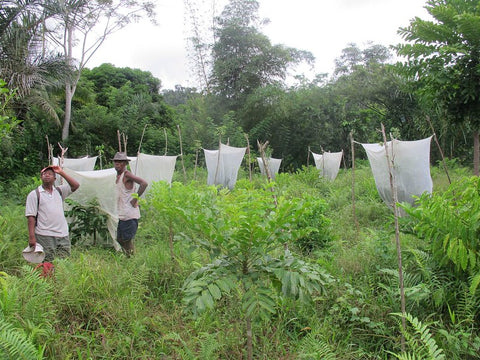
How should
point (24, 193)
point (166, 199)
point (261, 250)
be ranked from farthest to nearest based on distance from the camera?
1. point (24, 193)
2. point (166, 199)
3. point (261, 250)

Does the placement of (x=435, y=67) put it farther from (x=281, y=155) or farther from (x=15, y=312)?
(x=281, y=155)

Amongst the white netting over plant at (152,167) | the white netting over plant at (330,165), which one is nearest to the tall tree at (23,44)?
the white netting over plant at (152,167)

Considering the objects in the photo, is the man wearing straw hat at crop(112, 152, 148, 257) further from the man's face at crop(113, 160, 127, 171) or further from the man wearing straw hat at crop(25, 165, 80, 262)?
the man wearing straw hat at crop(25, 165, 80, 262)

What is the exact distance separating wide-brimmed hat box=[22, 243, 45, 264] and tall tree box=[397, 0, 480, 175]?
433 cm

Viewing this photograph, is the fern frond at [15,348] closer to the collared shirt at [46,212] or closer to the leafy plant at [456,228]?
the collared shirt at [46,212]

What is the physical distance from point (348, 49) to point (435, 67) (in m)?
19.3

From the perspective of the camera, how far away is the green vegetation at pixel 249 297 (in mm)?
1924

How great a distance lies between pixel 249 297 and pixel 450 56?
3588 millimetres

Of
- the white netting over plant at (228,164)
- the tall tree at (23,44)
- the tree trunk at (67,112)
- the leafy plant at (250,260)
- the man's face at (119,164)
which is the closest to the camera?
the leafy plant at (250,260)

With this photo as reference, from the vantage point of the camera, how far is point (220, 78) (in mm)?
15594

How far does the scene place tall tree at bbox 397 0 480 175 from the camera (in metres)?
3.66

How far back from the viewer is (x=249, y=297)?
1841 millimetres

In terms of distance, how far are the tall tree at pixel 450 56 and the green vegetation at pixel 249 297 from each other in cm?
141

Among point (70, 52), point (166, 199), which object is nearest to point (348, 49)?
point (70, 52)
